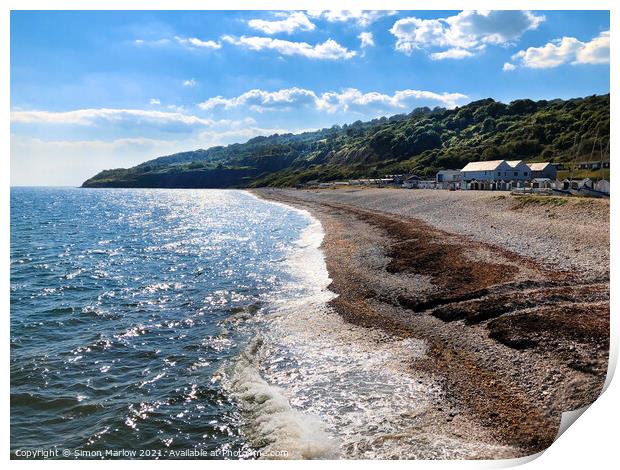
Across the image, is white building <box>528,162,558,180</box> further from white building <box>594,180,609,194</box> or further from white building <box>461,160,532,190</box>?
white building <box>594,180,609,194</box>

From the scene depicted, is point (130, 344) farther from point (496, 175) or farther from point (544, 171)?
point (544, 171)

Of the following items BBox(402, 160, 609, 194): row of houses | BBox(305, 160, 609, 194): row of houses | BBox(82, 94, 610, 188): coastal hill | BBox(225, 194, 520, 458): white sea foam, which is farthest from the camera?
BBox(82, 94, 610, 188): coastal hill

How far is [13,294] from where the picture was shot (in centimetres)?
2094

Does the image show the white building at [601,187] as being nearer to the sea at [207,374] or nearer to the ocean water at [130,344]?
the sea at [207,374]

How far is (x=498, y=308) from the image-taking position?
13789 mm

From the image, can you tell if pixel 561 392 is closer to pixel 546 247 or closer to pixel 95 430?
pixel 95 430

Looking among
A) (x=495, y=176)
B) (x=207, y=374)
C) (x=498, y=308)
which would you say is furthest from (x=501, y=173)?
(x=207, y=374)

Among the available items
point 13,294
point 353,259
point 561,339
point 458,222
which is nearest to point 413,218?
point 458,222

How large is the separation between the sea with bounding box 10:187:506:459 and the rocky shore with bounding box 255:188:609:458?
829 mm

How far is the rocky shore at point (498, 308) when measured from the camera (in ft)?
29.7

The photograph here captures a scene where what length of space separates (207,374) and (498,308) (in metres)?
9.40

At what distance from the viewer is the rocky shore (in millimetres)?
9055

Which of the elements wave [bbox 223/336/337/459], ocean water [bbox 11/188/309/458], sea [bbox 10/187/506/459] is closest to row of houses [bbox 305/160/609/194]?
ocean water [bbox 11/188/309/458]

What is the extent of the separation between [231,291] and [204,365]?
26.7 ft
